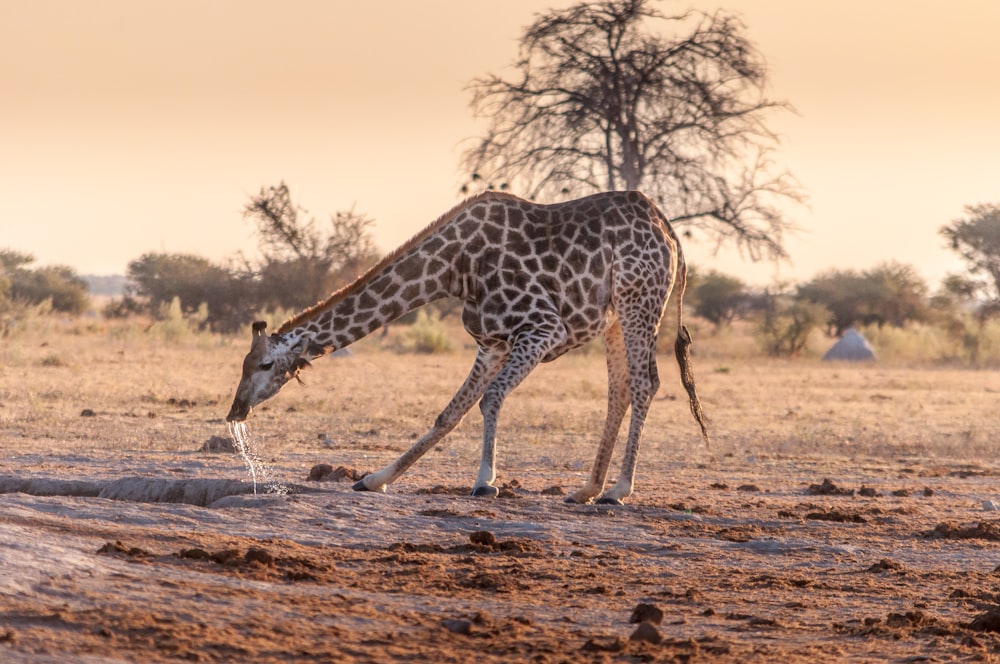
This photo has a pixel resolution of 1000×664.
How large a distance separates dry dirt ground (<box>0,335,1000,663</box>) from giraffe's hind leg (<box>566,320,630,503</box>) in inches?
12.9

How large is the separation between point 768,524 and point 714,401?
10.3 metres

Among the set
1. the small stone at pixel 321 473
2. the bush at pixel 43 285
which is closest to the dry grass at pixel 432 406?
the small stone at pixel 321 473

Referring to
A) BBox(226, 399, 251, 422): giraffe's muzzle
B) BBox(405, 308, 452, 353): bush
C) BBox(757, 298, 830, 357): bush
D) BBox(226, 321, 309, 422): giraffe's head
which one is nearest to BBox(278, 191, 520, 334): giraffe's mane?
BBox(226, 321, 309, 422): giraffe's head

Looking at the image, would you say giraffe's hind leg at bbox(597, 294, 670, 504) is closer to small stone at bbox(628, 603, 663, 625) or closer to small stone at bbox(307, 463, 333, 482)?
small stone at bbox(307, 463, 333, 482)

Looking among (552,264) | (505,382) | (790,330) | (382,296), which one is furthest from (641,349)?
(790,330)

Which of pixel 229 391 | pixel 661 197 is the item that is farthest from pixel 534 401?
pixel 661 197

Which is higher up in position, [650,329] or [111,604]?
[650,329]

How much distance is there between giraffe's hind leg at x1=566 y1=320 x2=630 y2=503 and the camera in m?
8.53

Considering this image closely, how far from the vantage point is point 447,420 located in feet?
26.6

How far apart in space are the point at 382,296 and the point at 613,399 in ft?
5.45

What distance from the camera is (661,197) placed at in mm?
23234

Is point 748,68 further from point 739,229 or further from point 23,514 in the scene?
point 23,514

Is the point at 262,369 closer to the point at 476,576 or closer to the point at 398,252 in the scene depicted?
the point at 398,252

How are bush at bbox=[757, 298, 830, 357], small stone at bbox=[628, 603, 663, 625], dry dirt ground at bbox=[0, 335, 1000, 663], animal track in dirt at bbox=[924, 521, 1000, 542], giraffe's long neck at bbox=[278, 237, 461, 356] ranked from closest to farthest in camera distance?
dry dirt ground at bbox=[0, 335, 1000, 663]
small stone at bbox=[628, 603, 663, 625]
animal track in dirt at bbox=[924, 521, 1000, 542]
giraffe's long neck at bbox=[278, 237, 461, 356]
bush at bbox=[757, 298, 830, 357]
